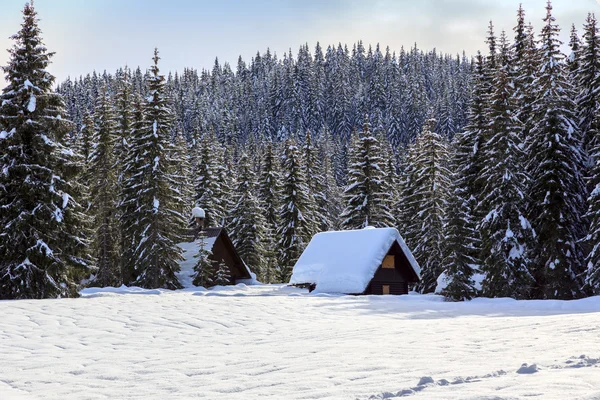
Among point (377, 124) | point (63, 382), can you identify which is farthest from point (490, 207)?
point (377, 124)

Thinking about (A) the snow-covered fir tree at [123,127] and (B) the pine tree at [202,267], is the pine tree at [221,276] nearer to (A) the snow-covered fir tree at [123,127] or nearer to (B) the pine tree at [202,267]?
(B) the pine tree at [202,267]

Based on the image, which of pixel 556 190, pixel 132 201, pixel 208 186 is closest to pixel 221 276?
pixel 132 201

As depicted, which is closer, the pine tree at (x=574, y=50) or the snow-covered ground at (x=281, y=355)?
the snow-covered ground at (x=281, y=355)

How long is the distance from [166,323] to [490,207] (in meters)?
24.9

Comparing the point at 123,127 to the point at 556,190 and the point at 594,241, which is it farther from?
the point at 594,241

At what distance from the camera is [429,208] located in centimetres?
4409

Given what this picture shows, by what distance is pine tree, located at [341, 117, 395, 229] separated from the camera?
47.3 m

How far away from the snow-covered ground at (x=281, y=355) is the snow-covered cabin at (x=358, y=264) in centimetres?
1402

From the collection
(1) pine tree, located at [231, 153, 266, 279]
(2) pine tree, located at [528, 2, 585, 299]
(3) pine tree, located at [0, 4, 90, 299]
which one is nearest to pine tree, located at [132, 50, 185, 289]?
(3) pine tree, located at [0, 4, 90, 299]

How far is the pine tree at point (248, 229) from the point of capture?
1999 inches

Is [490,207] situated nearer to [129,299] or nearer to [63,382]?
[129,299]

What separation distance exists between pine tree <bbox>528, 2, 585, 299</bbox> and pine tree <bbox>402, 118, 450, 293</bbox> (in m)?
9.51

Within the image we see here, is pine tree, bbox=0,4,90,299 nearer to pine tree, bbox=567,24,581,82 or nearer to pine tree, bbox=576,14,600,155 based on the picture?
pine tree, bbox=576,14,600,155

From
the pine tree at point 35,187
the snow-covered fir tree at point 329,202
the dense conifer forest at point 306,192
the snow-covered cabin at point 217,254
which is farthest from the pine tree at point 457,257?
A: the snow-covered fir tree at point 329,202
